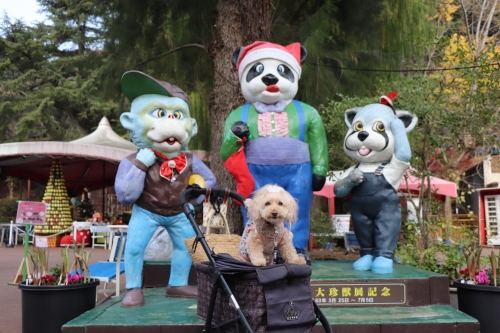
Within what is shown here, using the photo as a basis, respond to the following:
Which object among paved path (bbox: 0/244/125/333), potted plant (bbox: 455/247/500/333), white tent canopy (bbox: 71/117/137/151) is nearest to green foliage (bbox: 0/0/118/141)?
white tent canopy (bbox: 71/117/137/151)

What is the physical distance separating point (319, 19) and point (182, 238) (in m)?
4.42

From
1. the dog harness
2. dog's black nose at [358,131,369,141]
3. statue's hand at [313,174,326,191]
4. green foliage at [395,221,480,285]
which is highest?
dog's black nose at [358,131,369,141]

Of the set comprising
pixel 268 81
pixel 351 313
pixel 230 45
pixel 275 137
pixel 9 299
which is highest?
pixel 230 45

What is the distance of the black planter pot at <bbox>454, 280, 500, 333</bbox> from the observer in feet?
13.5

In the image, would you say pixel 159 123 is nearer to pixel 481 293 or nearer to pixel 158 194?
pixel 158 194

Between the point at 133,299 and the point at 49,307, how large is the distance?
67cm

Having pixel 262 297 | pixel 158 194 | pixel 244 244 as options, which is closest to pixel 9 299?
pixel 158 194

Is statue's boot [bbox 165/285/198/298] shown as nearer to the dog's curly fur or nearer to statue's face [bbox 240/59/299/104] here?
the dog's curly fur

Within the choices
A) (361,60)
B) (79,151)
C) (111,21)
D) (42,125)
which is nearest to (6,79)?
(42,125)

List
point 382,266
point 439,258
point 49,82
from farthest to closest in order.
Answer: point 49,82, point 439,258, point 382,266

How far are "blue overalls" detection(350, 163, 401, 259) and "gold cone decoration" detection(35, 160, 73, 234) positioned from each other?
1107 cm

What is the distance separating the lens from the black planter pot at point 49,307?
413 centimetres

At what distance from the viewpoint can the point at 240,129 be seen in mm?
4773

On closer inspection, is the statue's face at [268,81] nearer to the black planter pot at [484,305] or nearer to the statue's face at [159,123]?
the statue's face at [159,123]
